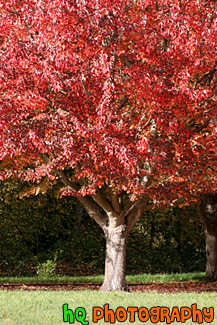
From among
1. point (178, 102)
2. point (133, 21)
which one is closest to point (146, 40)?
point (133, 21)

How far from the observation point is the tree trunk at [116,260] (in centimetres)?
1448

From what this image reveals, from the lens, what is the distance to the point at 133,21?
11.3 metres

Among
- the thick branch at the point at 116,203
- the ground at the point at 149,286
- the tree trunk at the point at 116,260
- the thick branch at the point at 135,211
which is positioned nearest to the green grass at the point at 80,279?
the ground at the point at 149,286

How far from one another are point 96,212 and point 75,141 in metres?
3.49

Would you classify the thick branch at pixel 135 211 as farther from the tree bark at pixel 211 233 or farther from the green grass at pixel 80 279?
the tree bark at pixel 211 233

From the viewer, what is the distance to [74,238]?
893 inches

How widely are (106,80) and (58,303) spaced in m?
4.79

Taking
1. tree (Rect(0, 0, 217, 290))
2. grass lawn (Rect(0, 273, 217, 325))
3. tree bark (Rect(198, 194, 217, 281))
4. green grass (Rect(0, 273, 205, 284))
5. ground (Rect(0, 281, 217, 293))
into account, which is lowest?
grass lawn (Rect(0, 273, 217, 325))

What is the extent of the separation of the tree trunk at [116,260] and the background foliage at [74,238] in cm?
693

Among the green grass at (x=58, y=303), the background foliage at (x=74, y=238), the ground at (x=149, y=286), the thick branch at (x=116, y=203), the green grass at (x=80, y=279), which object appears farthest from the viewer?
the background foliage at (x=74, y=238)

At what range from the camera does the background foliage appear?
21797mm

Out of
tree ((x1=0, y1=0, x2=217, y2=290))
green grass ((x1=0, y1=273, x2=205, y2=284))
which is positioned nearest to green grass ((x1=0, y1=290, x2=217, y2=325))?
tree ((x1=0, y1=0, x2=217, y2=290))

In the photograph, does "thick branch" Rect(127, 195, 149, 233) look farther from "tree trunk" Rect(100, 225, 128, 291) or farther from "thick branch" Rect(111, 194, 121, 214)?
"thick branch" Rect(111, 194, 121, 214)

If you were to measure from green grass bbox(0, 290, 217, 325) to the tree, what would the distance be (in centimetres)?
276
